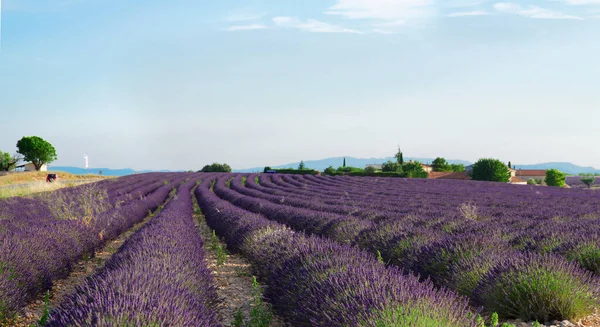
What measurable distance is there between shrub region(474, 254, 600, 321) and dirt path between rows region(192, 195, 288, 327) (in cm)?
192

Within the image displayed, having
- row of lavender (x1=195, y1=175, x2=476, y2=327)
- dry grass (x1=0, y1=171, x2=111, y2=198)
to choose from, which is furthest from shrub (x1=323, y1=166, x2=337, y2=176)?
row of lavender (x1=195, y1=175, x2=476, y2=327)

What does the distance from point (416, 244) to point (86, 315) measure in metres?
4.05

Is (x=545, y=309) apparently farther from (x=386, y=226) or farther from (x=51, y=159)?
(x=51, y=159)

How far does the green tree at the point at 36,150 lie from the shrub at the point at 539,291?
64674 millimetres

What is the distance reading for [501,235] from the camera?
6.66 meters

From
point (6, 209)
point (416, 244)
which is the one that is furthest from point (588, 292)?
point (6, 209)

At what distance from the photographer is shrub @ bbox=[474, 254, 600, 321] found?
149 inches

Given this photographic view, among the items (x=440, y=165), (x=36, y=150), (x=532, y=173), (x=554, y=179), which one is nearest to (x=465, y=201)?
(x=554, y=179)

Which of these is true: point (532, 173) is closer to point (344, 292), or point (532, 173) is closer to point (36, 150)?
point (36, 150)

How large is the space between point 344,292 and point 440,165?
6431cm

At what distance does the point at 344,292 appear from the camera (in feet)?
10.1

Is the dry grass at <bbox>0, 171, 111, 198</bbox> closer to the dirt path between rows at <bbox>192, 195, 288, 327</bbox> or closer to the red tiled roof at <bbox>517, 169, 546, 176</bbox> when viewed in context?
the dirt path between rows at <bbox>192, 195, 288, 327</bbox>

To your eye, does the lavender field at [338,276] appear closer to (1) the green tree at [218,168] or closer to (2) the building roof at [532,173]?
(1) the green tree at [218,168]

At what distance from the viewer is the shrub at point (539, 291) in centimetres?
378
